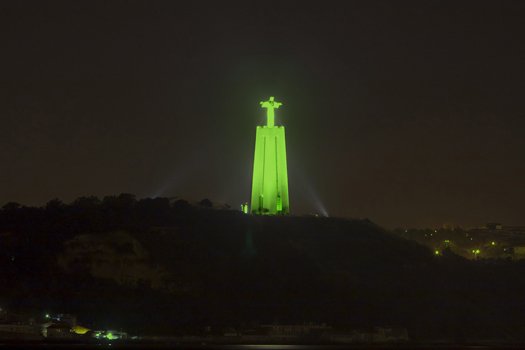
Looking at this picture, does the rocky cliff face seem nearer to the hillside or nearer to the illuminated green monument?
the hillside

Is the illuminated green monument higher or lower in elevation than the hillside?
higher

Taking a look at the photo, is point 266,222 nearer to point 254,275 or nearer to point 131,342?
Answer: point 254,275

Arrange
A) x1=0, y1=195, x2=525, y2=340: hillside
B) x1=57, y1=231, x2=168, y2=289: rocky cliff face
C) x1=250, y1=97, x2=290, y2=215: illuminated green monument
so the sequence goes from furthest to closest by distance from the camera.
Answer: x1=250, y1=97, x2=290, y2=215: illuminated green monument, x1=57, y1=231, x2=168, y2=289: rocky cliff face, x1=0, y1=195, x2=525, y2=340: hillside

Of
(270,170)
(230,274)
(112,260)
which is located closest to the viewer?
(112,260)

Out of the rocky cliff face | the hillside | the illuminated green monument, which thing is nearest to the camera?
the hillside

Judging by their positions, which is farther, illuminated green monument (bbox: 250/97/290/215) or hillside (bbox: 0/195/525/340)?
illuminated green monument (bbox: 250/97/290/215)

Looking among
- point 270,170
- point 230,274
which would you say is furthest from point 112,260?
point 270,170

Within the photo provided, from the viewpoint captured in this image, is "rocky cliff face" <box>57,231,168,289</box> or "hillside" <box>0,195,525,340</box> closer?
"hillside" <box>0,195,525,340</box>

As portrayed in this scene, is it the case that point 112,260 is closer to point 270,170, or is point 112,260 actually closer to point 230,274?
point 230,274

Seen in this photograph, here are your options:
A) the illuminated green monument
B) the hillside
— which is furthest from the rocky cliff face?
the illuminated green monument

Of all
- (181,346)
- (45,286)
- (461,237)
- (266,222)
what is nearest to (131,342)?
(181,346)
